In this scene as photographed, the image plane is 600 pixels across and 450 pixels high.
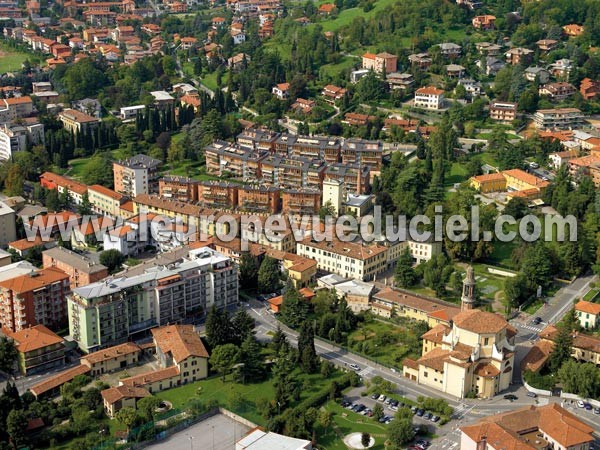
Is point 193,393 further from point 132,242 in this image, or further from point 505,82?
point 505,82

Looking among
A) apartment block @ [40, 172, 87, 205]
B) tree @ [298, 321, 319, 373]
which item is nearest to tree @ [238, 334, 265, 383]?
tree @ [298, 321, 319, 373]

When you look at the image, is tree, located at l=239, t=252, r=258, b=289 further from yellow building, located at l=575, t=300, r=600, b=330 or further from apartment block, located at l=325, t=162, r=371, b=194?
yellow building, located at l=575, t=300, r=600, b=330

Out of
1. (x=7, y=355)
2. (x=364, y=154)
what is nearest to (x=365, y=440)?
(x=7, y=355)

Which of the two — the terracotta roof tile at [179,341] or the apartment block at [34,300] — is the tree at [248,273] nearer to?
the terracotta roof tile at [179,341]

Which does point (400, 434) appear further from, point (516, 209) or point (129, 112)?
point (129, 112)

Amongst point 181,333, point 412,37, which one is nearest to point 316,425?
point 181,333
